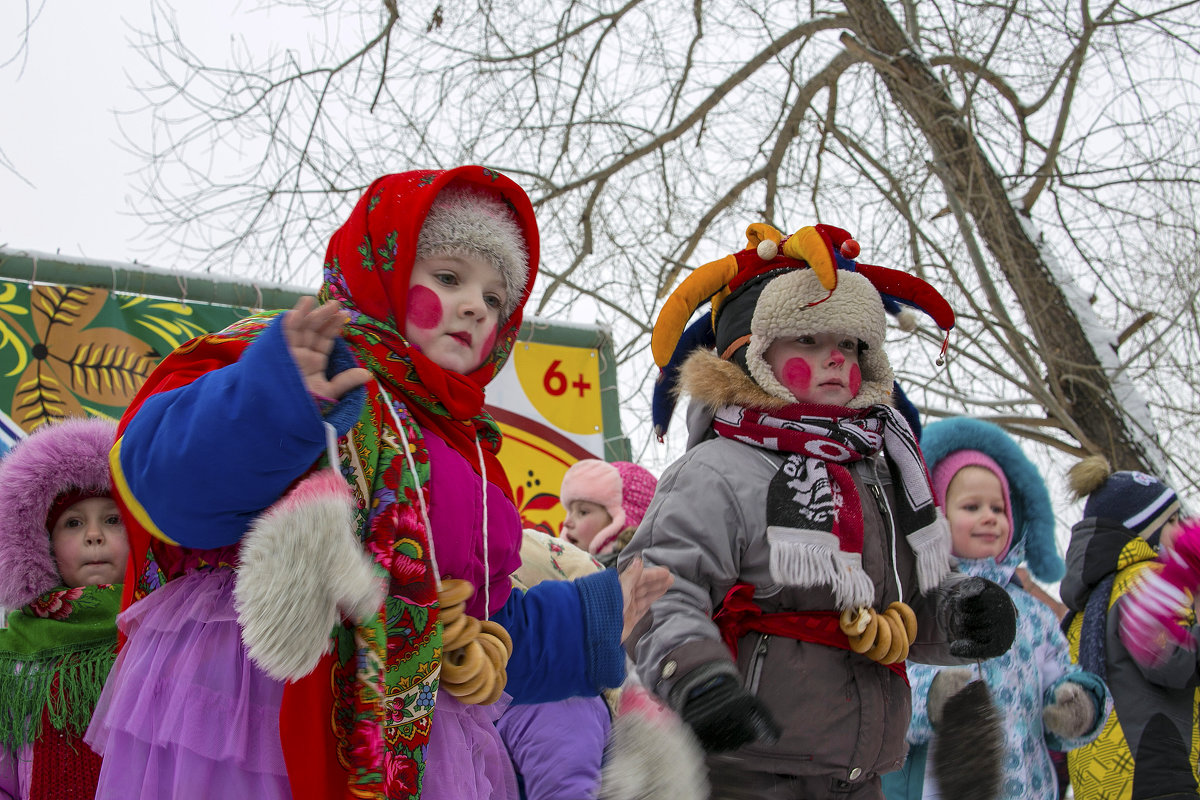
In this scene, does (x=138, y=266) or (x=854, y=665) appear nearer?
(x=854, y=665)

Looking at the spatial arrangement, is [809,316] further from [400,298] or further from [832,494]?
[400,298]

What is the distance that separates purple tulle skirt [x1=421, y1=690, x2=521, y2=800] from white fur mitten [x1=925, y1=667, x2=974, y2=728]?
1087 mm

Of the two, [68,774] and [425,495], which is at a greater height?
[425,495]

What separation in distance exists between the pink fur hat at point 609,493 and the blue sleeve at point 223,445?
2453 millimetres

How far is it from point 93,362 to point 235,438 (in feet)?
8.85

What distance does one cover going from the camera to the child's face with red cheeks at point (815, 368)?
7.59 feet

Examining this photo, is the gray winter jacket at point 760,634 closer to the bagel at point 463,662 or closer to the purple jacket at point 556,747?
the bagel at point 463,662

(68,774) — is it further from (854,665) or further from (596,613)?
(854,665)

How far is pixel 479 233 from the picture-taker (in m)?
1.81

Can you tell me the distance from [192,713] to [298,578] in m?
0.26

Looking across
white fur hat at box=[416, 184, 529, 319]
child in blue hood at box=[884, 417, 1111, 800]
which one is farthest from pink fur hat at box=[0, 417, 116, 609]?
A: child in blue hood at box=[884, 417, 1111, 800]

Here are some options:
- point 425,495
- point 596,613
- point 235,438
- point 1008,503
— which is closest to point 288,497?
point 235,438

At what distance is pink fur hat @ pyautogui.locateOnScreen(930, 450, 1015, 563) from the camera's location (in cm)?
333

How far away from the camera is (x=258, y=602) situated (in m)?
1.18
